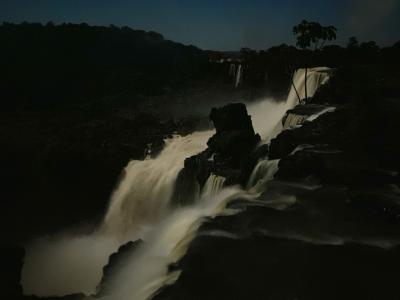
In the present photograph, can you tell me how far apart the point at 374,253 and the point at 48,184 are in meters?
31.4

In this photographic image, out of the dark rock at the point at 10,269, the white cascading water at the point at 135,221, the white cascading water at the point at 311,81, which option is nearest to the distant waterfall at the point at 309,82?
the white cascading water at the point at 311,81

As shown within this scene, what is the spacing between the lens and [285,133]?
2292cm

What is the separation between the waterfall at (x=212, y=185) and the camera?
23312mm

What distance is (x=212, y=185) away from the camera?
79.2 feet

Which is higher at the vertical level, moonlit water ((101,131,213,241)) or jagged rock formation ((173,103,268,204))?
jagged rock formation ((173,103,268,204))

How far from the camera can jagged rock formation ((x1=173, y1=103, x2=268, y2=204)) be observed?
83.0 ft

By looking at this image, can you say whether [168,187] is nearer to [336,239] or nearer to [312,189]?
[312,189]

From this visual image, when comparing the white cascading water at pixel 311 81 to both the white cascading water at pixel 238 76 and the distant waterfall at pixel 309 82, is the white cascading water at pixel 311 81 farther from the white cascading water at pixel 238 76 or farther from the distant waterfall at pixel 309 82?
the white cascading water at pixel 238 76

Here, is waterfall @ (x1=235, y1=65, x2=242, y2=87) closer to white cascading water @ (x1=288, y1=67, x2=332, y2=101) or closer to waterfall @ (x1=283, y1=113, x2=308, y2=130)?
white cascading water @ (x1=288, y1=67, x2=332, y2=101)

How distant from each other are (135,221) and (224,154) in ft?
30.5

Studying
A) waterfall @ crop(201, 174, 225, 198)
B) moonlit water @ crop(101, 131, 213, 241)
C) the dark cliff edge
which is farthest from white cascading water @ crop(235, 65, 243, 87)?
waterfall @ crop(201, 174, 225, 198)

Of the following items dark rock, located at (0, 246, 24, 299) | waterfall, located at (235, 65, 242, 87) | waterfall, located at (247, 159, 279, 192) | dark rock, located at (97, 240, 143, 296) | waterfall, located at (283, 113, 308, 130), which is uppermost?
waterfall, located at (235, 65, 242, 87)

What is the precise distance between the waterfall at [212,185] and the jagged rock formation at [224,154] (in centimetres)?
35

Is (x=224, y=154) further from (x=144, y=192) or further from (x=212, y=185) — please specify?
(x=144, y=192)
